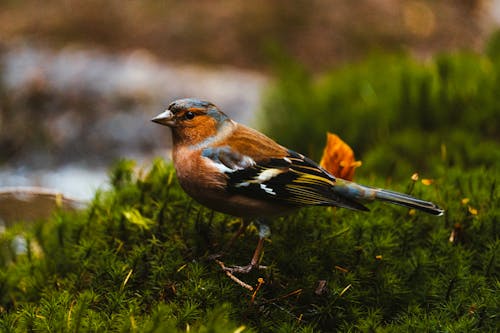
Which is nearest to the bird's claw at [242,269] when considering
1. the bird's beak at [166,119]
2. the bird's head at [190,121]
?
the bird's head at [190,121]

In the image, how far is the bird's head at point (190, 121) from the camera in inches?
129

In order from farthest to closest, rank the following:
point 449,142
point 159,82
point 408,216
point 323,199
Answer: point 159,82 < point 449,142 < point 408,216 < point 323,199

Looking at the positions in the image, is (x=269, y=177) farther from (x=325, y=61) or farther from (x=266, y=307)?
(x=325, y=61)

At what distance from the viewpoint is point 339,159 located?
3562mm

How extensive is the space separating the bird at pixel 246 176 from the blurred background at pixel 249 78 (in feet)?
2.44

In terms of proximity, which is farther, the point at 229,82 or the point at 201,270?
the point at 229,82

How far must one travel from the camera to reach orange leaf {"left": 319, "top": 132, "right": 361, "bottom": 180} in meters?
3.53

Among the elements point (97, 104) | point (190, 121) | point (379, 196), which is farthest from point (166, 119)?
point (97, 104)

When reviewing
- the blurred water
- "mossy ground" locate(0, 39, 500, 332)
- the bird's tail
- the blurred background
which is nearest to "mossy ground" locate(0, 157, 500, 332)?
"mossy ground" locate(0, 39, 500, 332)

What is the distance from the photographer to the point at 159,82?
26.1 ft

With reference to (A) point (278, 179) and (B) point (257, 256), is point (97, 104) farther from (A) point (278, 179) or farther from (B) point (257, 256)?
(B) point (257, 256)

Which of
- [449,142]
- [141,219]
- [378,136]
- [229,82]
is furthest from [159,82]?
[141,219]

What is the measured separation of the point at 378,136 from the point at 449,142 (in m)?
0.57

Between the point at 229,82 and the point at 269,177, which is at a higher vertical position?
the point at 269,177
